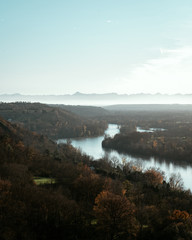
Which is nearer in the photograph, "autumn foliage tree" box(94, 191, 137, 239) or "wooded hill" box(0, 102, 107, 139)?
"autumn foliage tree" box(94, 191, 137, 239)

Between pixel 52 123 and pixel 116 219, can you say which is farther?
pixel 52 123

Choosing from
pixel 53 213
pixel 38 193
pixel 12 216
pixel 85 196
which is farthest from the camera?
pixel 85 196

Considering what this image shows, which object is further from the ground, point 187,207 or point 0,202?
point 0,202

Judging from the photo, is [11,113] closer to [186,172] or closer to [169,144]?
[169,144]

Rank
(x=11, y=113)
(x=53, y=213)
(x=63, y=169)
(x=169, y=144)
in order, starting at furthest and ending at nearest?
(x=11, y=113)
(x=169, y=144)
(x=63, y=169)
(x=53, y=213)

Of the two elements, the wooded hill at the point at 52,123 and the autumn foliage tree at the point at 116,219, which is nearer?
the autumn foliage tree at the point at 116,219

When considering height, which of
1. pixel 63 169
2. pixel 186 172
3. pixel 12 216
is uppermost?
pixel 12 216

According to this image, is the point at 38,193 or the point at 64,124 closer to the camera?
the point at 38,193

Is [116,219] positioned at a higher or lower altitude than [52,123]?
higher

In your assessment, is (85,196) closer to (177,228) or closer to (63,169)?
(177,228)

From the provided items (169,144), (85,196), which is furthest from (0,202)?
(169,144)
